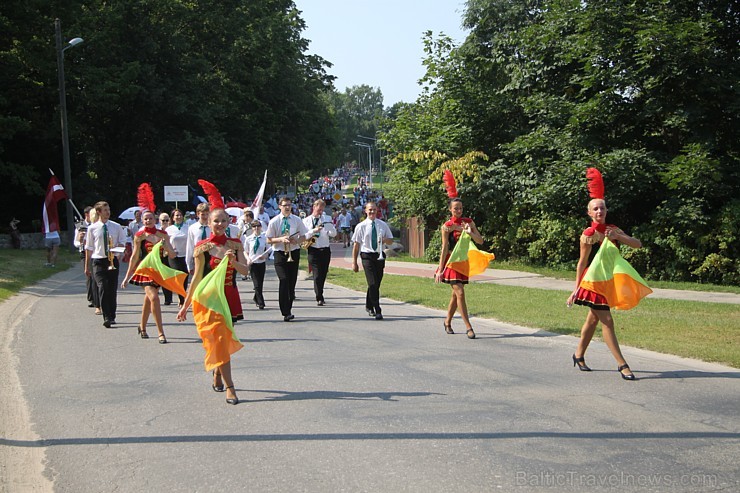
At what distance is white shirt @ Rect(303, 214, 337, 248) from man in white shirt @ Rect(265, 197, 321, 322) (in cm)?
49

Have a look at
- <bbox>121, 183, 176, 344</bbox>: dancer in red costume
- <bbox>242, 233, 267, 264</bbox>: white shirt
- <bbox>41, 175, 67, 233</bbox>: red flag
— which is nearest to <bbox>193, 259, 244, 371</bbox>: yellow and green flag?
<bbox>121, 183, 176, 344</bbox>: dancer in red costume

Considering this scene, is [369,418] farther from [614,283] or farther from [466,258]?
[466,258]

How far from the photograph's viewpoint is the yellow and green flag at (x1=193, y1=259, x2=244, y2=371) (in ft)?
24.1

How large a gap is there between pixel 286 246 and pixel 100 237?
298cm

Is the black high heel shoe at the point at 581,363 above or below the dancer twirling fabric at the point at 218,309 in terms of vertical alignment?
below

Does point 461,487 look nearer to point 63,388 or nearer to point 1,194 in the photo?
point 63,388

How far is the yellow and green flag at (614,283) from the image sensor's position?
327 inches

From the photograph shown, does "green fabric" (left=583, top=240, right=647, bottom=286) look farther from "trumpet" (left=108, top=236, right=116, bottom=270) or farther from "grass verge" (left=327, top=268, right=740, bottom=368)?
"trumpet" (left=108, top=236, right=116, bottom=270)

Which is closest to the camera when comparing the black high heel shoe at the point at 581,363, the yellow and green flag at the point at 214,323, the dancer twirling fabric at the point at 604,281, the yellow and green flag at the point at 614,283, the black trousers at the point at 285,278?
the yellow and green flag at the point at 214,323

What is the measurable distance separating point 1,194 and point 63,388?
32213mm

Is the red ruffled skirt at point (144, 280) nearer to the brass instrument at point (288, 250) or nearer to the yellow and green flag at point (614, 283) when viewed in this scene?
the brass instrument at point (288, 250)

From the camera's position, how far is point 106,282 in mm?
12930

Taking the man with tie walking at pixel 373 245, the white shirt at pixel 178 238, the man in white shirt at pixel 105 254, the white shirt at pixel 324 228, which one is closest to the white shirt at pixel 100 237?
the man in white shirt at pixel 105 254

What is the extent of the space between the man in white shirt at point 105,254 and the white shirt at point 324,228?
3.32 metres
